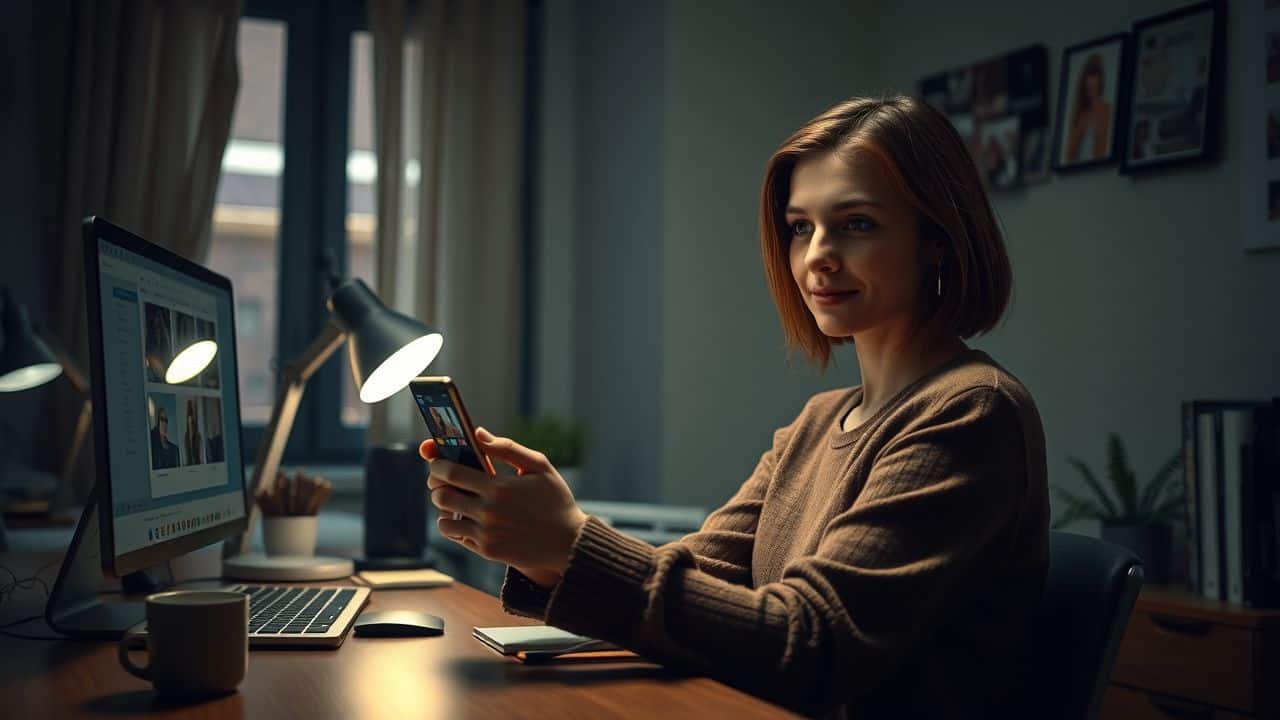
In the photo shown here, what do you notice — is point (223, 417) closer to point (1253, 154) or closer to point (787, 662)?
point (787, 662)

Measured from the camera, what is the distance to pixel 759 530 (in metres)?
1.23

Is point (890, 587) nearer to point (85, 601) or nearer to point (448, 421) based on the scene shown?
point (448, 421)

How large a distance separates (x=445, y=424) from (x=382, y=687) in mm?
222

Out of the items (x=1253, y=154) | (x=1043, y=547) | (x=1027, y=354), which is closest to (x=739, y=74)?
(x=1027, y=354)

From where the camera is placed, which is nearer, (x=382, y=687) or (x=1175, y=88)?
(x=382, y=687)

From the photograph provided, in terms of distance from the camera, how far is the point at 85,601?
1.16 meters

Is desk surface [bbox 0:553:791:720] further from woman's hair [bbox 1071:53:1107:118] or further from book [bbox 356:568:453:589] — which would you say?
woman's hair [bbox 1071:53:1107:118]

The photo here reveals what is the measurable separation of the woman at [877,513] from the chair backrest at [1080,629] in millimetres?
25

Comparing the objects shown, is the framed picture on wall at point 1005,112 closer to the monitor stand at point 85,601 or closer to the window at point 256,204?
the window at point 256,204

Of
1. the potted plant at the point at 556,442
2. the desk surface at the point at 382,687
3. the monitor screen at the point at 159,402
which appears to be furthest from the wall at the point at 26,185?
the desk surface at the point at 382,687

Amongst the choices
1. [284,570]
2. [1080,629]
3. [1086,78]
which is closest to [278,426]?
[284,570]

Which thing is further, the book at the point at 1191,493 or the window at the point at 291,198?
the window at the point at 291,198

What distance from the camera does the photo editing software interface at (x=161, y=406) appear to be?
0.97 m

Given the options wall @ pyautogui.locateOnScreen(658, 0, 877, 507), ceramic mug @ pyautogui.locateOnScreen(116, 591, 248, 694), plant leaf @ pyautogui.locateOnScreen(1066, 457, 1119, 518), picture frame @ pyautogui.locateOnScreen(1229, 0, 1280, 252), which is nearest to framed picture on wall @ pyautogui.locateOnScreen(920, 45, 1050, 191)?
wall @ pyautogui.locateOnScreen(658, 0, 877, 507)
